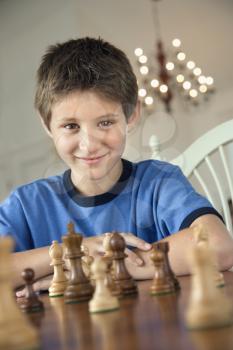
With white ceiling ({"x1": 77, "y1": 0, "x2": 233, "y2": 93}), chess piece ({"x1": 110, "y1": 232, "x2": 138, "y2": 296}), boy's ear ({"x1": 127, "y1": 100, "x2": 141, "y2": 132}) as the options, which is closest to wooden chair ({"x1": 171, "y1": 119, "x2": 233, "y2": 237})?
boy's ear ({"x1": 127, "y1": 100, "x2": 141, "y2": 132})

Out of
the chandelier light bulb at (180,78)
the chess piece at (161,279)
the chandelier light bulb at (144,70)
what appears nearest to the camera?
the chess piece at (161,279)

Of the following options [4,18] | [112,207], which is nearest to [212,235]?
[112,207]

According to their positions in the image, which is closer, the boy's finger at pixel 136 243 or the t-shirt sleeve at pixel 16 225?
the boy's finger at pixel 136 243

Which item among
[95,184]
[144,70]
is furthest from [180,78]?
[95,184]

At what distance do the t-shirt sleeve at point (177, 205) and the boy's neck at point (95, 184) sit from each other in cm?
10

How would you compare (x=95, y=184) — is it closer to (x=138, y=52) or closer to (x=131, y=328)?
(x=131, y=328)

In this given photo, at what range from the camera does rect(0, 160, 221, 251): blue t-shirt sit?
120cm

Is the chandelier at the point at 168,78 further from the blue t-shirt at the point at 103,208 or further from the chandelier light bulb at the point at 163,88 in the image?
the blue t-shirt at the point at 103,208

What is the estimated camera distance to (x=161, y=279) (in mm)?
656

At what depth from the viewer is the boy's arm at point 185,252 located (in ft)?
3.14

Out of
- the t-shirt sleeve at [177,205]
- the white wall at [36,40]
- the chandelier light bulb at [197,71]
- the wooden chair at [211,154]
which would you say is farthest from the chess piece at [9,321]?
the chandelier light bulb at [197,71]

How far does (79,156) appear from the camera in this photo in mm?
1181

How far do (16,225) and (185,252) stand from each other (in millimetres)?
425

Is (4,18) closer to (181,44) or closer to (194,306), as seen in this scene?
(181,44)
